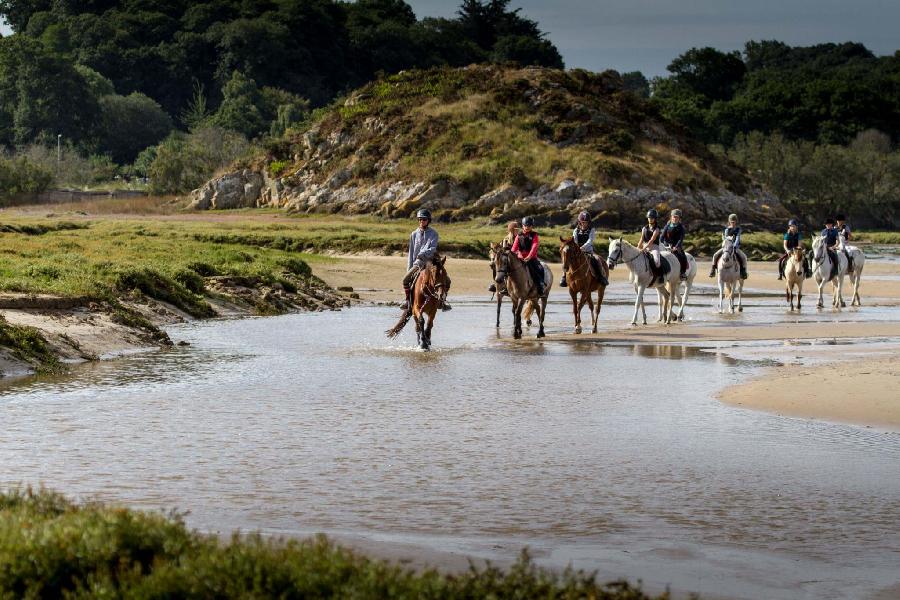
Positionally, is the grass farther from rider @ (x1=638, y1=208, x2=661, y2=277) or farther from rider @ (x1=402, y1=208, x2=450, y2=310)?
rider @ (x1=638, y1=208, x2=661, y2=277)

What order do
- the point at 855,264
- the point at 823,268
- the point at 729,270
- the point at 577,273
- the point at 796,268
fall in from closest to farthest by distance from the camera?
the point at 577,273 < the point at 729,270 < the point at 796,268 < the point at 823,268 < the point at 855,264

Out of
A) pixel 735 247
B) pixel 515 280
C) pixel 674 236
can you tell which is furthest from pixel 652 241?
pixel 515 280

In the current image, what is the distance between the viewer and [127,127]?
6088 inches

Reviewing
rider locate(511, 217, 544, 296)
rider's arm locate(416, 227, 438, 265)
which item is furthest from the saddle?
rider's arm locate(416, 227, 438, 265)

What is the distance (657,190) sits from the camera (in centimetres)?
7556

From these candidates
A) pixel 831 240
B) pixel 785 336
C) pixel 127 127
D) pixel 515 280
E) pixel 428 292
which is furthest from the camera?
pixel 127 127

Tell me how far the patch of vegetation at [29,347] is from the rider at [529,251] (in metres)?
9.37

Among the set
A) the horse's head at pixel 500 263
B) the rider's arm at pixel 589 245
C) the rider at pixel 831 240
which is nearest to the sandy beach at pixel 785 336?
the rider at pixel 831 240

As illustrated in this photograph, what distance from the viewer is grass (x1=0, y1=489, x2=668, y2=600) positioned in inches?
248

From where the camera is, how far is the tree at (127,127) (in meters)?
153

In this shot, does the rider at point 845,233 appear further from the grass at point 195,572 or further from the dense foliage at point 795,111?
the dense foliage at point 795,111

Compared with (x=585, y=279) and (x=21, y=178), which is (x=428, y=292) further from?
(x=21, y=178)

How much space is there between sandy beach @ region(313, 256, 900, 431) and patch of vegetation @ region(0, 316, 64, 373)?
9.21 m

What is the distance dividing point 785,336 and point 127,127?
13929 centimetres
